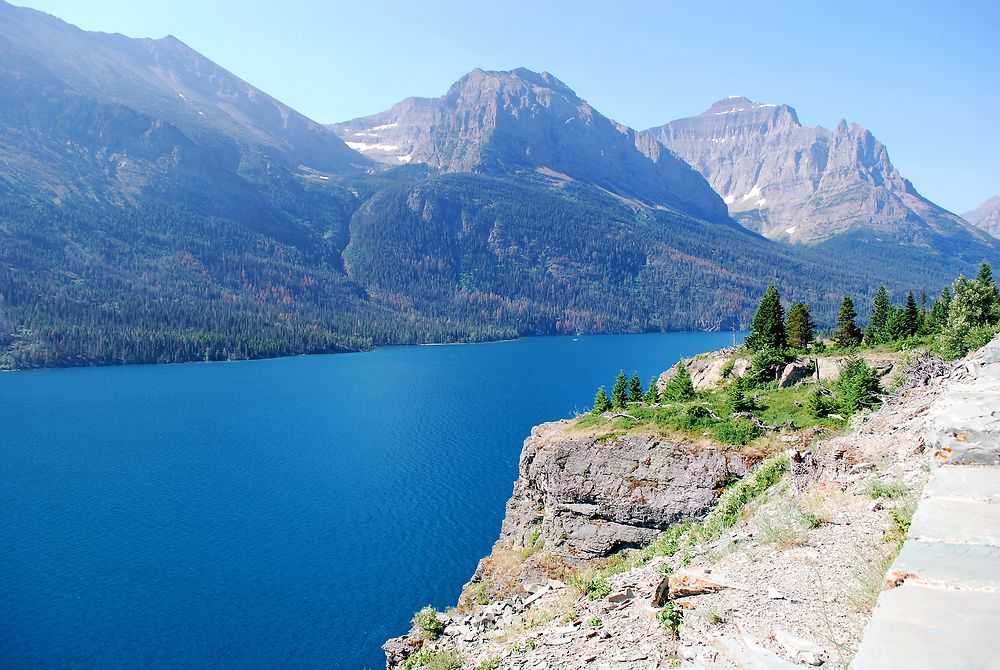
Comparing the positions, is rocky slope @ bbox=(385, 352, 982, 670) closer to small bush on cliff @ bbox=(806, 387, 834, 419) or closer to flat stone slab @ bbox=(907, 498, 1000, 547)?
flat stone slab @ bbox=(907, 498, 1000, 547)

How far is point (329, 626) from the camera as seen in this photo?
3872 cm

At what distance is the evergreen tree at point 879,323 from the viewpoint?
139 feet

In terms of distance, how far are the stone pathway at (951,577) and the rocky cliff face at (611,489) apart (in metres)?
18.0

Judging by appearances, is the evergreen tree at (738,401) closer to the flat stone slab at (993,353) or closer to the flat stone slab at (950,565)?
the flat stone slab at (993,353)

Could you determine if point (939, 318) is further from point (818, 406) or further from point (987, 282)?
point (818, 406)

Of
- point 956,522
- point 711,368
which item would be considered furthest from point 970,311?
point 956,522

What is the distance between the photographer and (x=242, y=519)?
184 ft

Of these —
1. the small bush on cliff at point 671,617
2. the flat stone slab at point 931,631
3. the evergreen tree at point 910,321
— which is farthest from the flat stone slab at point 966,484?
the evergreen tree at point 910,321

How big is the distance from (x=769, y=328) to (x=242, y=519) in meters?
46.2

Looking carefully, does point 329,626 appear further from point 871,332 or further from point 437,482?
point 871,332

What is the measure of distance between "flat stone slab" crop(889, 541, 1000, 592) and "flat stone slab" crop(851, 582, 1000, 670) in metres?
0.17

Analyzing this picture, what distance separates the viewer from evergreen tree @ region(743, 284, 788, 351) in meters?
41.8

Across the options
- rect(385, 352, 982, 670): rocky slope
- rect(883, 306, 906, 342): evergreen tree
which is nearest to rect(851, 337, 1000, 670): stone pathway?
rect(385, 352, 982, 670): rocky slope

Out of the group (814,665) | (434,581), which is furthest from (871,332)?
(814,665)
